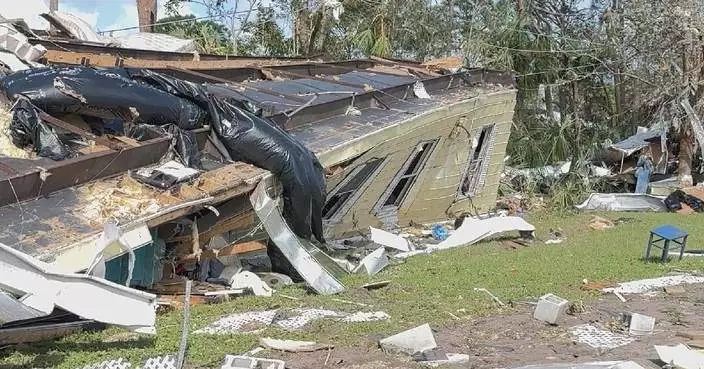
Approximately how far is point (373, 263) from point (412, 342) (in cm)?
356

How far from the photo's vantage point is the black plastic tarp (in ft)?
24.3

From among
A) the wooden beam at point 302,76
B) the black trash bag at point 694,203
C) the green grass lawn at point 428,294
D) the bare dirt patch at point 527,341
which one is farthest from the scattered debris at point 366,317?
the black trash bag at point 694,203

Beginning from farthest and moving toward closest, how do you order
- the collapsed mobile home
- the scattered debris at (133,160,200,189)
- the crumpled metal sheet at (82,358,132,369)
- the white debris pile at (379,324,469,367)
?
the scattered debris at (133,160,200,189), the collapsed mobile home, the white debris pile at (379,324,469,367), the crumpled metal sheet at (82,358,132,369)

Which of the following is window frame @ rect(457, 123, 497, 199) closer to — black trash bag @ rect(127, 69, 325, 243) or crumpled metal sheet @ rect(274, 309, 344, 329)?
black trash bag @ rect(127, 69, 325, 243)

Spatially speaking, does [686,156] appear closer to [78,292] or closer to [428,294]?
[428,294]

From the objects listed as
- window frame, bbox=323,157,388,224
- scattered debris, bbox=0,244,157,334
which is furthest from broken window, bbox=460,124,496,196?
scattered debris, bbox=0,244,157,334

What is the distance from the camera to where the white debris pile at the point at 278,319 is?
6.46 meters

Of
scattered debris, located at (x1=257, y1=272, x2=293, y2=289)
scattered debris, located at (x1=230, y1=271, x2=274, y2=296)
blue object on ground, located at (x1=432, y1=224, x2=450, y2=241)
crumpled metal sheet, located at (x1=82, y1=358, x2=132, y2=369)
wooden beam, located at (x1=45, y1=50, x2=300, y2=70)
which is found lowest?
blue object on ground, located at (x1=432, y1=224, x2=450, y2=241)

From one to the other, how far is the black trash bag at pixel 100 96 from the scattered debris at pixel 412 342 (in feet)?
11.7

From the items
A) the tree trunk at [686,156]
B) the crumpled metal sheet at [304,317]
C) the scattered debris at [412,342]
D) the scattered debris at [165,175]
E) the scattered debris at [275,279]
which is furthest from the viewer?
the tree trunk at [686,156]

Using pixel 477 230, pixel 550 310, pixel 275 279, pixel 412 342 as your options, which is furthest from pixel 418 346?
pixel 477 230

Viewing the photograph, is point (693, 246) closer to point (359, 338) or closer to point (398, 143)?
point (398, 143)

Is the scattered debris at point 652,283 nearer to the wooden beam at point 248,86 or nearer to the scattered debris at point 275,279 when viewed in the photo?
the scattered debris at point 275,279

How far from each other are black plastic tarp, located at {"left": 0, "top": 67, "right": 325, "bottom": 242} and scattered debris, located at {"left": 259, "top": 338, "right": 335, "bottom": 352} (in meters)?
2.69
